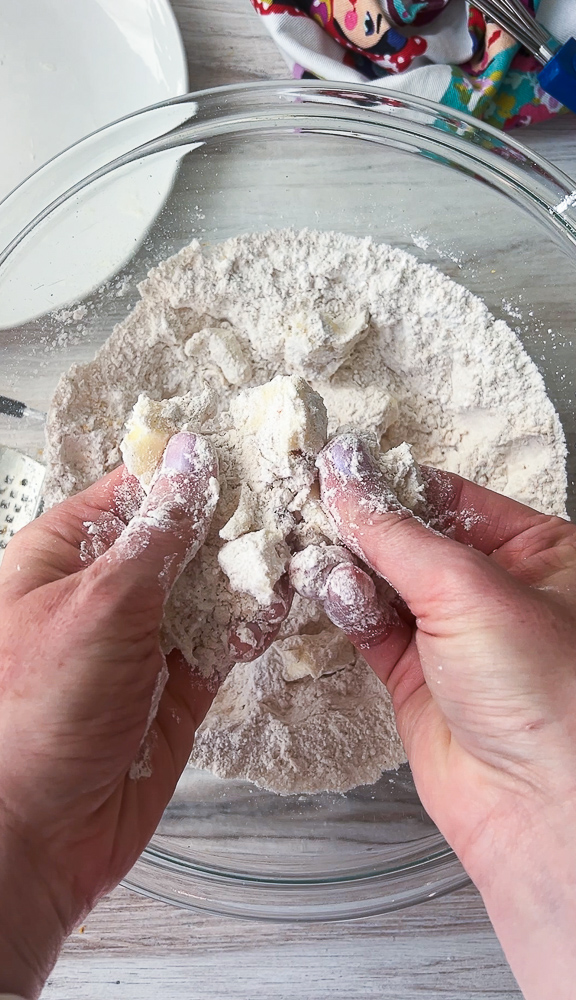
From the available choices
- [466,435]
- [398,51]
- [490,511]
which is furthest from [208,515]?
[398,51]

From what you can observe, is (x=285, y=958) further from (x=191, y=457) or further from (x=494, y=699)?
(x=191, y=457)

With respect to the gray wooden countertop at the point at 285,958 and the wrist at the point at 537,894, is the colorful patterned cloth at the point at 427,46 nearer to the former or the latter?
the wrist at the point at 537,894

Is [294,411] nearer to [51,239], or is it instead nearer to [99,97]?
[51,239]

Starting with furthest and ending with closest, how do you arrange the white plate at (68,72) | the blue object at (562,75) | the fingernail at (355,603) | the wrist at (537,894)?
1. the white plate at (68,72)
2. the blue object at (562,75)
3. the fingernail at (355,603)
4. the wrist at (537,894)

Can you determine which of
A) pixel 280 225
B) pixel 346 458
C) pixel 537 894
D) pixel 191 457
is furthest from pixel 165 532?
pixel 280 225

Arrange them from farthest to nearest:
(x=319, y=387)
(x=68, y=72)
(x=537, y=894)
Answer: (x=68, y=72) → (x=319, y=387) → (x=537, y=894)

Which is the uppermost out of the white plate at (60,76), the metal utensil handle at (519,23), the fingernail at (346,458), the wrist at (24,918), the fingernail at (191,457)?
the metal utensil handle at (519,23)

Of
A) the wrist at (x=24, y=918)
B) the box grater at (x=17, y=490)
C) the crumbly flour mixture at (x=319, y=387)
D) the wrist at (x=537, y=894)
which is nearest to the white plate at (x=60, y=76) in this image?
the crumbly flour mixture at (x=319, y=387)
